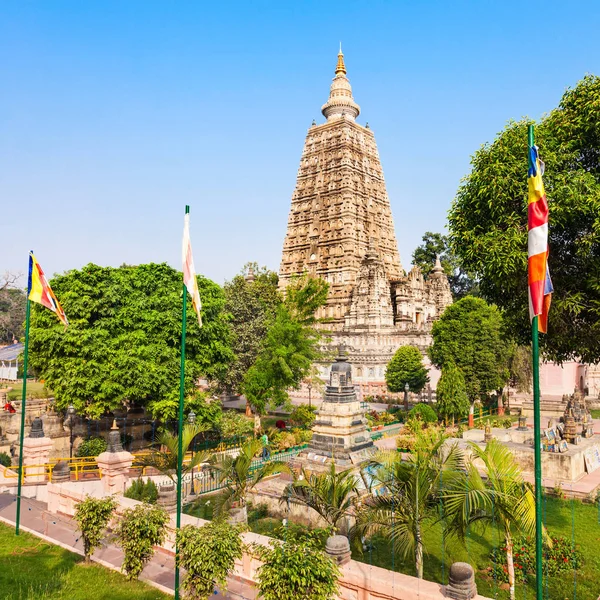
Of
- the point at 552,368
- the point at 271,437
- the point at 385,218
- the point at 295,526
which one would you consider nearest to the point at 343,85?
the point at 385,218

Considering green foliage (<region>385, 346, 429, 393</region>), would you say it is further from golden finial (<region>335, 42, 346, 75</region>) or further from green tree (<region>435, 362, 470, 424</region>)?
golden finial (<region>335, 42, 346, 75</region>)

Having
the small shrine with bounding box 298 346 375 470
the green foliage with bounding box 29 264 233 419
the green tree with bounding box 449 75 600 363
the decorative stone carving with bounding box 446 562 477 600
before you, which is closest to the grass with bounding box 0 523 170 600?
the decorative stone carving with bounding box 446 562 477 600

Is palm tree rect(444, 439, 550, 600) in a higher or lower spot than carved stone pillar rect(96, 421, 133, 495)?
higher

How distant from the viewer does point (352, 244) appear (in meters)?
55.7

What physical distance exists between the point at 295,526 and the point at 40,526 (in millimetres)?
7118

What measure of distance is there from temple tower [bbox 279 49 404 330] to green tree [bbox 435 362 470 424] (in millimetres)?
24165

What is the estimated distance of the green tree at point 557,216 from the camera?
44.8ft

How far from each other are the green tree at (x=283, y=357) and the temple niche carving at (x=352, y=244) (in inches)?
732

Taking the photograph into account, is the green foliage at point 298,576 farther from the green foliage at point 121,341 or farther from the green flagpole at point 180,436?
the green foliage at point 121,341

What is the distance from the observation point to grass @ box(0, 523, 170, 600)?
9.79 m

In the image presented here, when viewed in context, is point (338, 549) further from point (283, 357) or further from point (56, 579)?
point (283, 357)

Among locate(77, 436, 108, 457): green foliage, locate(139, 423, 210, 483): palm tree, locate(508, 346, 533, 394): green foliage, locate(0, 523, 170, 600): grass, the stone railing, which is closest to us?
the stone railing

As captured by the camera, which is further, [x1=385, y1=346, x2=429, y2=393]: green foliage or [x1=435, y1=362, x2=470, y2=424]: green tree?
[x1=385, y1=346, x2=429, y2=393]: green foliage

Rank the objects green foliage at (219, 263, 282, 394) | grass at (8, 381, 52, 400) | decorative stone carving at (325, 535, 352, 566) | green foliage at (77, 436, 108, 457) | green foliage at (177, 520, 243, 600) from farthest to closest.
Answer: grass at (8, 381, 52, 400)
green foliage at (219, 263, 282, 394)
green foliage at (77, 436, 108, 457)
decorative stone carving at (325, 535, 352, 566)
green foliage at (177, 520, 243, 600)
